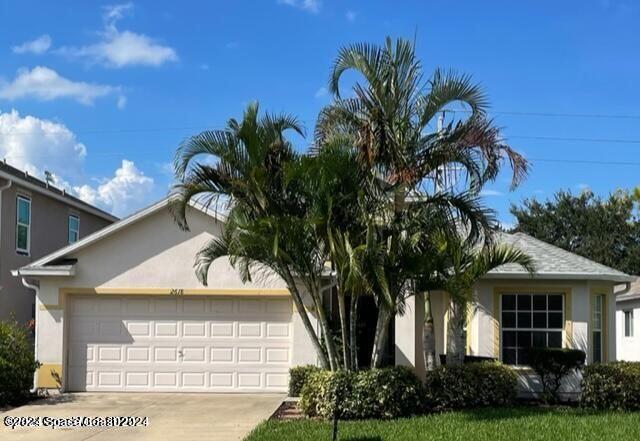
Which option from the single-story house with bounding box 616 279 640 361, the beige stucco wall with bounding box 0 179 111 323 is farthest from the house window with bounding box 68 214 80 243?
the single-story house with bounding box 616 279 640 361

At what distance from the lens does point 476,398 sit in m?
13.7

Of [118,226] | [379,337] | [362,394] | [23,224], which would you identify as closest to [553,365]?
[379,337]

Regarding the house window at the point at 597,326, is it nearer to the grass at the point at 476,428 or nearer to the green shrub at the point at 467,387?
the green shrub at the point at 467,387

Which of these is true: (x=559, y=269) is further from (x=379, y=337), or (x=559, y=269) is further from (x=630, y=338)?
(x=630, y=338)

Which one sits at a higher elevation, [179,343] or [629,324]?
[629,324]

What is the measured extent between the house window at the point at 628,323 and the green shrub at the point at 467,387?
676 inches

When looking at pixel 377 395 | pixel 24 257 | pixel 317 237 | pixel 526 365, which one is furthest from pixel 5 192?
pixel 526 365

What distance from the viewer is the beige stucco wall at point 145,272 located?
16094mm

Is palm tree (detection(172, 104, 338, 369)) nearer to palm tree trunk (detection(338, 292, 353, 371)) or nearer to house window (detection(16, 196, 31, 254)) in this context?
palm tree trunk (detection(338, 292, 353, 371))

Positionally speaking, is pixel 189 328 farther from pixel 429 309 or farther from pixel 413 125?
pixel 413 125

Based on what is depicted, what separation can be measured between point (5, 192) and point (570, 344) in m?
14.7

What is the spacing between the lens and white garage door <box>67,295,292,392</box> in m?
16.2

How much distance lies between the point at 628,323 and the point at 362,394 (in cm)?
2053

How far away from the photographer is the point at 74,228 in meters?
24.7
